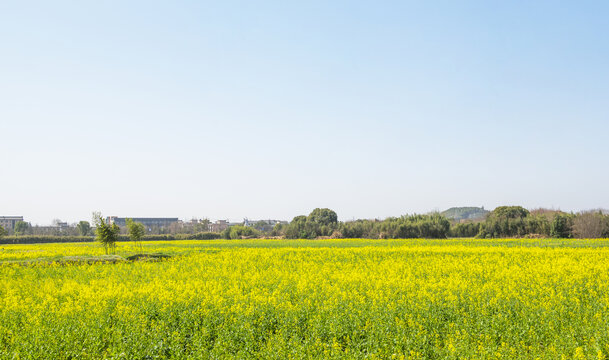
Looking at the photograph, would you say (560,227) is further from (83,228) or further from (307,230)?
(83,228)

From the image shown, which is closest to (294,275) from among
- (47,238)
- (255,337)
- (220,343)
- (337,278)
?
(337,278)

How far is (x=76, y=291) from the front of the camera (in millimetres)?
22000

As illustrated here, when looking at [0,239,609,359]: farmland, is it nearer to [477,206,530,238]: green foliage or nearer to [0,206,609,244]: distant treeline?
[0,206,609,244]: distant treeline

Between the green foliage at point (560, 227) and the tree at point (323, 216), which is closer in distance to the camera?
the green foliage at point (560, 227)

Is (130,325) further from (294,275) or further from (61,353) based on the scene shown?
(294,275)

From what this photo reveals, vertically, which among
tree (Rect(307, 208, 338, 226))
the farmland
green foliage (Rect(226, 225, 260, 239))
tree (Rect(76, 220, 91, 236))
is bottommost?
the farmland

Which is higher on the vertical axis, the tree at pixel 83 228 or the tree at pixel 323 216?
the tree at pixel 323 216

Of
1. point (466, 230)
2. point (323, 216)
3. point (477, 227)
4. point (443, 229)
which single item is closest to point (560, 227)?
point (477, 227)

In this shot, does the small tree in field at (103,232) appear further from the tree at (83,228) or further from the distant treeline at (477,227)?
the tree at (83,228)

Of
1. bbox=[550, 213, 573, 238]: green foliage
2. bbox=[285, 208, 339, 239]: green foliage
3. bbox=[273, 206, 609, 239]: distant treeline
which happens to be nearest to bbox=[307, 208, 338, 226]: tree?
bbox=[285, 208, 339, 239]: green foliage

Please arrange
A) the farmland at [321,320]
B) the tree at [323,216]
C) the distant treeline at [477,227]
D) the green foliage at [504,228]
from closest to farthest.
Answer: the farmland at [321,320]
the distant treeline at [477,227]
the green foliage at [504,228]
the tree at [323,216]

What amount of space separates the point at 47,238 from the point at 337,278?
94588 millimetres

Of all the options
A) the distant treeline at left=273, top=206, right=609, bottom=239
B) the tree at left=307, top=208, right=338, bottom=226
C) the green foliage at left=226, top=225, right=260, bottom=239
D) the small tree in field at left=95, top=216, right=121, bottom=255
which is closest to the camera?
the small tree in field at left=95, top=216, right=121, bottom=255

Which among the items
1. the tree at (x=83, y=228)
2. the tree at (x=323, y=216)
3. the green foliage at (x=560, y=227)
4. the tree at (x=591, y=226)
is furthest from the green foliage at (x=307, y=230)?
the tree at (x=83, y=228)
